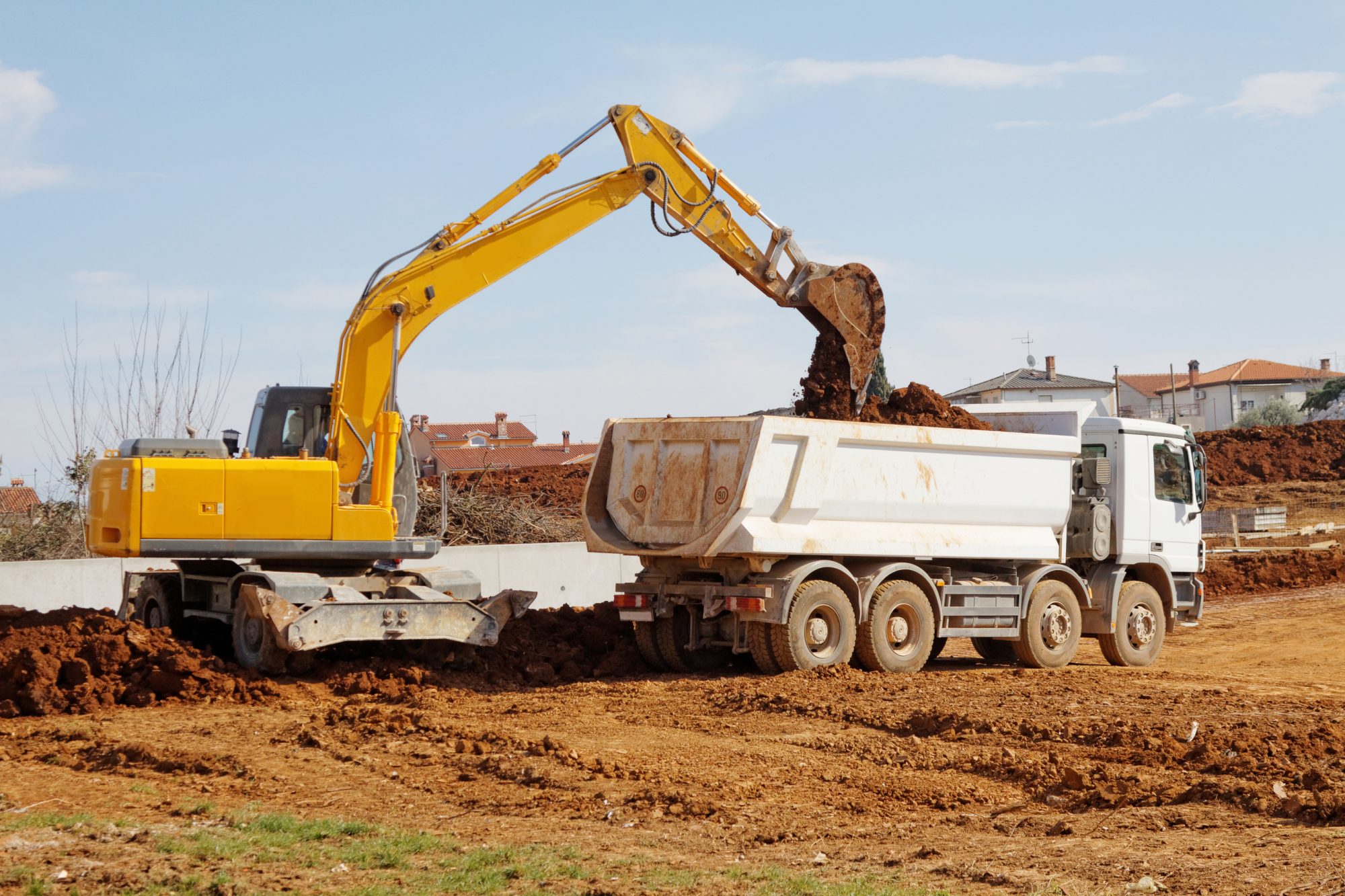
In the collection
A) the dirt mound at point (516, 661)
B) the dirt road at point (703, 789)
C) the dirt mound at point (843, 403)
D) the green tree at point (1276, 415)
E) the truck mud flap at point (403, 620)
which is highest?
the green tree at point (1276, 415)

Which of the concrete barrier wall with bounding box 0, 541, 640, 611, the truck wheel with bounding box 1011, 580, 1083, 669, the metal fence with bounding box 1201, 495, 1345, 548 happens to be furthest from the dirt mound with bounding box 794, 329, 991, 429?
the metal fence with bounding box 1201, 495, 1345, 548

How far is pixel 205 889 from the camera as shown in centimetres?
629

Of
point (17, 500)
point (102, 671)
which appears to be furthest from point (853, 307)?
point (17, 500)

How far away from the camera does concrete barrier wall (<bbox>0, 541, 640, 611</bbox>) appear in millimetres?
15828

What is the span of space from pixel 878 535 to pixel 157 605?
7457mm

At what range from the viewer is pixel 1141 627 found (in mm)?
16828

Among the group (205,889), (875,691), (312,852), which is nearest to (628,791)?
(312,852)

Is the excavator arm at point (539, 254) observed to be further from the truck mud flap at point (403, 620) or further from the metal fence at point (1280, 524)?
the metal fence at point (1280, 524)

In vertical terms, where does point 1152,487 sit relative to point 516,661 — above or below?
above

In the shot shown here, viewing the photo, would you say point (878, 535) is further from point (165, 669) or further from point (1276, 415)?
point (1276, 415)

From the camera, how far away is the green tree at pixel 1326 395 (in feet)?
216

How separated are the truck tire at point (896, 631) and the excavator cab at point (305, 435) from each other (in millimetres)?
4675

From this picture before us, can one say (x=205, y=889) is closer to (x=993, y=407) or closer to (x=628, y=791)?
(x=628, y=791)

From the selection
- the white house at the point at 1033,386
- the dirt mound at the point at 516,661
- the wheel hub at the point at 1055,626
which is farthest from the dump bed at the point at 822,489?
the white house at the point at 1033,386
